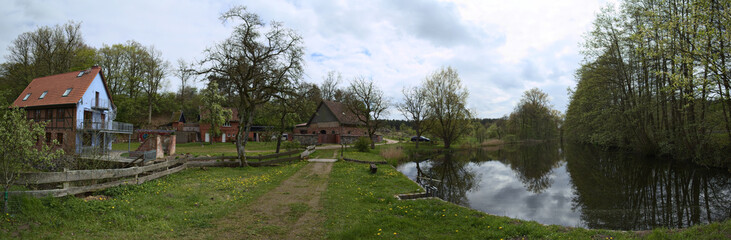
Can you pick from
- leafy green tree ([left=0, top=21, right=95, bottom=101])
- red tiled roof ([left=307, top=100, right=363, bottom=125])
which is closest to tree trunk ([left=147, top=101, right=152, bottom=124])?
leafy green tree ([left=0, top=21, right=95, bottom=101])

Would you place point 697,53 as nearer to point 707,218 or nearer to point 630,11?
point 707,218

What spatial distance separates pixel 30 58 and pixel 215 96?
18968 millimetres

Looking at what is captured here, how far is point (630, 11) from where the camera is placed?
23.0m

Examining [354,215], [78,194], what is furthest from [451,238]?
[78,194]

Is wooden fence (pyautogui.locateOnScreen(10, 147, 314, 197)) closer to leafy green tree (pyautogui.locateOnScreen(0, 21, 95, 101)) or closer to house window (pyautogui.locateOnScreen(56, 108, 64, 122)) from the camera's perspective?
house window (pyautogui.locateOnScreen(56, 108, 64, 122))

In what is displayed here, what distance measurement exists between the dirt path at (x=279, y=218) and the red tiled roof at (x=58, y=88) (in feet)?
87.8

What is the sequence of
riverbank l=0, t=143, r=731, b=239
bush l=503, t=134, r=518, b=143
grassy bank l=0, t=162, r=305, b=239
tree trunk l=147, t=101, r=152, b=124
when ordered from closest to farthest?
grassy bank l=0, t=162, r=305, b=239, riverbank l=0, t=143, r=731, b=239, tree trunk l=147, t=101, r=152, b=124, bush l=503, t=134, r=518, b=143

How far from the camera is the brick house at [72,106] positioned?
27.5 metres

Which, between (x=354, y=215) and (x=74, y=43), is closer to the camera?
(x=354, y=215)

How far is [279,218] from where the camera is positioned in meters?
8.27

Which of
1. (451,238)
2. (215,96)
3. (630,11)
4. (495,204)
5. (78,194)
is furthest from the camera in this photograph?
(215,96)

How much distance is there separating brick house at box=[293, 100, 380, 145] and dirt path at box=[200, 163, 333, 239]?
106 feet

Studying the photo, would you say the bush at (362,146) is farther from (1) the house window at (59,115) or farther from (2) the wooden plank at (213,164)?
(1) the house window at (59,115)

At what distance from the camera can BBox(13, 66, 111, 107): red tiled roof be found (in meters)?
27.7
